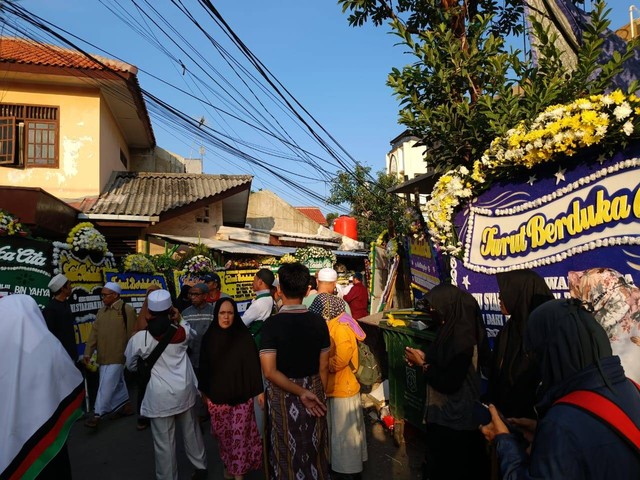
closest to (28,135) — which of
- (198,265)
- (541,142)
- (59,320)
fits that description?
(198,265)

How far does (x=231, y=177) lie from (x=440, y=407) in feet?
44.3

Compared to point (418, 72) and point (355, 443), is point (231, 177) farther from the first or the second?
point (355, 443)

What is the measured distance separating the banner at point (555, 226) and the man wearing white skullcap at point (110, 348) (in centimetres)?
455

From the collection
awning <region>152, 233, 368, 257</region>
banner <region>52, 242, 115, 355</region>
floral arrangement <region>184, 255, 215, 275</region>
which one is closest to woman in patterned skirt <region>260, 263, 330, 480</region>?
banner <region>52, 242, 115, 355</region>

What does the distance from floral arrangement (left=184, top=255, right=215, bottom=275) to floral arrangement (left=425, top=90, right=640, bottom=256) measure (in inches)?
236

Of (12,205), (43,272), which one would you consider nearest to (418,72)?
(43,272)

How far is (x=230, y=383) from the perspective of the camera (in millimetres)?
4078

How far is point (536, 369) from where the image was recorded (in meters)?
2.75

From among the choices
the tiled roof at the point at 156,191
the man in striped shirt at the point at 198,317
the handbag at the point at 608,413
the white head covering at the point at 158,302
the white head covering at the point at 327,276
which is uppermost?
the tiled roof at the point at 156,191

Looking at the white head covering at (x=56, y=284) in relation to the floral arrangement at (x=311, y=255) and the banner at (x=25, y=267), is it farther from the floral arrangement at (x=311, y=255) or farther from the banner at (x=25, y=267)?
the floral arrangement at (x=311, y=255)

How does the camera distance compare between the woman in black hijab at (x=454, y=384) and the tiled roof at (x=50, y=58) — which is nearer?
the woman in black hijab at (x=454, y=384)

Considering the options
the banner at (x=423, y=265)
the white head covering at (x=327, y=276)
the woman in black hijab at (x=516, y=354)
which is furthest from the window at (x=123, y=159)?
the woman in black hijab at (x=516, y=354)

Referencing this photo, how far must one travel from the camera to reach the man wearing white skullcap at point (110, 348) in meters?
6.18

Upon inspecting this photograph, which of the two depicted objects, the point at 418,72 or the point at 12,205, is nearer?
the point at 418,72
